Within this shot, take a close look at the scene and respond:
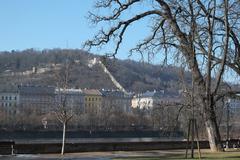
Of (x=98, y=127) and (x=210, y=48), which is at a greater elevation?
(x=210, y=48)

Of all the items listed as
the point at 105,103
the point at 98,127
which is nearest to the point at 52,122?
the point at 98,127

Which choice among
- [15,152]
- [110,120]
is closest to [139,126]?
[110,120]

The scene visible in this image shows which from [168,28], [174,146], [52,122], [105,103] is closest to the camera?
[168,28]

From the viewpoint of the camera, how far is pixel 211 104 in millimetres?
27281

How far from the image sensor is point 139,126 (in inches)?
5202

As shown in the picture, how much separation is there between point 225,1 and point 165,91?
165301mm

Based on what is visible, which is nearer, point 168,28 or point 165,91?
point 168,28

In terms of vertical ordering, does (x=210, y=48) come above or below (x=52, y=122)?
above

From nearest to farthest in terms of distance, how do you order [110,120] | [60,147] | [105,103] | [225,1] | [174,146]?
[225,1], [60,147], [174,146], [110,120], [105,103]

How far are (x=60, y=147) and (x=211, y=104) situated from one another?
11.5 meters

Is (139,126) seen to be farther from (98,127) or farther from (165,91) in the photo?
(165,91)

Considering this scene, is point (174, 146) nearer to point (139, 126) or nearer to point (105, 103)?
point (139, 126)

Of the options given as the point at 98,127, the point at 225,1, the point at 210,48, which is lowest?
the point at 98,127

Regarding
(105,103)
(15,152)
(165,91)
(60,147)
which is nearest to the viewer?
(15,152)
